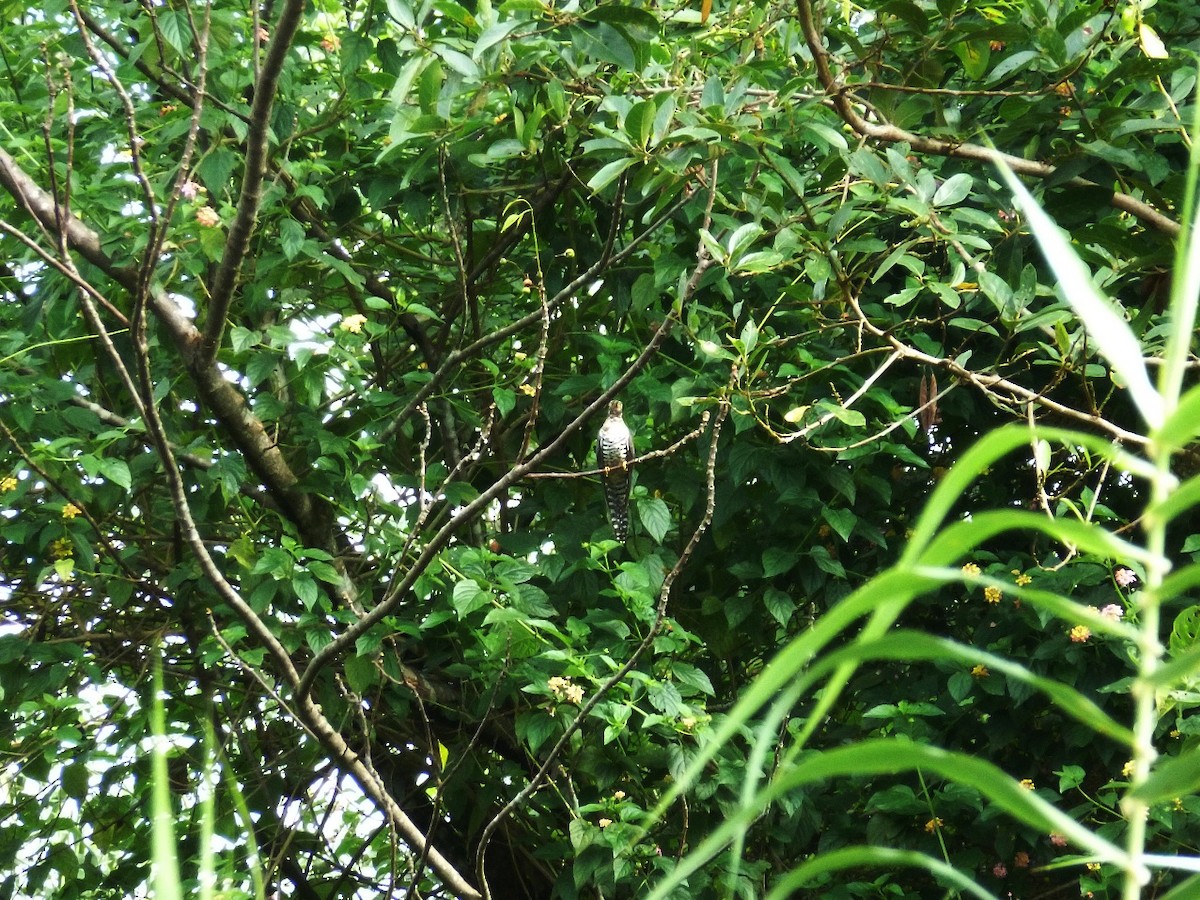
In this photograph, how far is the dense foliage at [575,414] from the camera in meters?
2.06

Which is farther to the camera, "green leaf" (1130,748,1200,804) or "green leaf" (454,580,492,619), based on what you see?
"green leaf" (454,580,492,619)

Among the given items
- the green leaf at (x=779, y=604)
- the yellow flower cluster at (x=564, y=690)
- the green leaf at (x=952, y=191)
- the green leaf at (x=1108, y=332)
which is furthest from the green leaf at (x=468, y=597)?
the green leaf at (x=1108, y=332)

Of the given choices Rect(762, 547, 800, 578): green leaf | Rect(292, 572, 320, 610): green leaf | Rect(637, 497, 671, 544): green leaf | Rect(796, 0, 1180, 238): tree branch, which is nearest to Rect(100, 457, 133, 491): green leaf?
Rect(292, 572, 320, 610): green leaf

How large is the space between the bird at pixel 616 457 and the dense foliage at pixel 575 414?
2.4 inches

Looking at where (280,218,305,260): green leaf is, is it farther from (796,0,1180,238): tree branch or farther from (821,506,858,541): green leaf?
(821,506,858,541): green leaf

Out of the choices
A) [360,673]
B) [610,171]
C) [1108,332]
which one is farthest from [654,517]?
[1108,332]

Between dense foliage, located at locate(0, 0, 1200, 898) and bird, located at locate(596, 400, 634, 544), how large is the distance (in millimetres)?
60

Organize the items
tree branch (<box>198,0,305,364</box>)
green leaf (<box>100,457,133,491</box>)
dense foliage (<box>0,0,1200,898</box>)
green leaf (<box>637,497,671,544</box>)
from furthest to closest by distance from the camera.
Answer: green leaf (<box>637,497,671,544</box>), green leaf (<box>100,457,133,491</box>), dense foliage (<box>0,0,1200,898</box>), tree branch (<box>198,0,305,364</box>)

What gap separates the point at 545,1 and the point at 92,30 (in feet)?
2.94

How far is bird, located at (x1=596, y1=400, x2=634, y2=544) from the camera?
2437 mm

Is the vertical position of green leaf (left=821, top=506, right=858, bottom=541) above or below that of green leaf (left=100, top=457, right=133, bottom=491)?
below

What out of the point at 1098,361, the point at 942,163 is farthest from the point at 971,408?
the point at 942,163

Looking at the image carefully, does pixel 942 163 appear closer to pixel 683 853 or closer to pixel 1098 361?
pixel 1098 361

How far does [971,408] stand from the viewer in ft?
8.50
